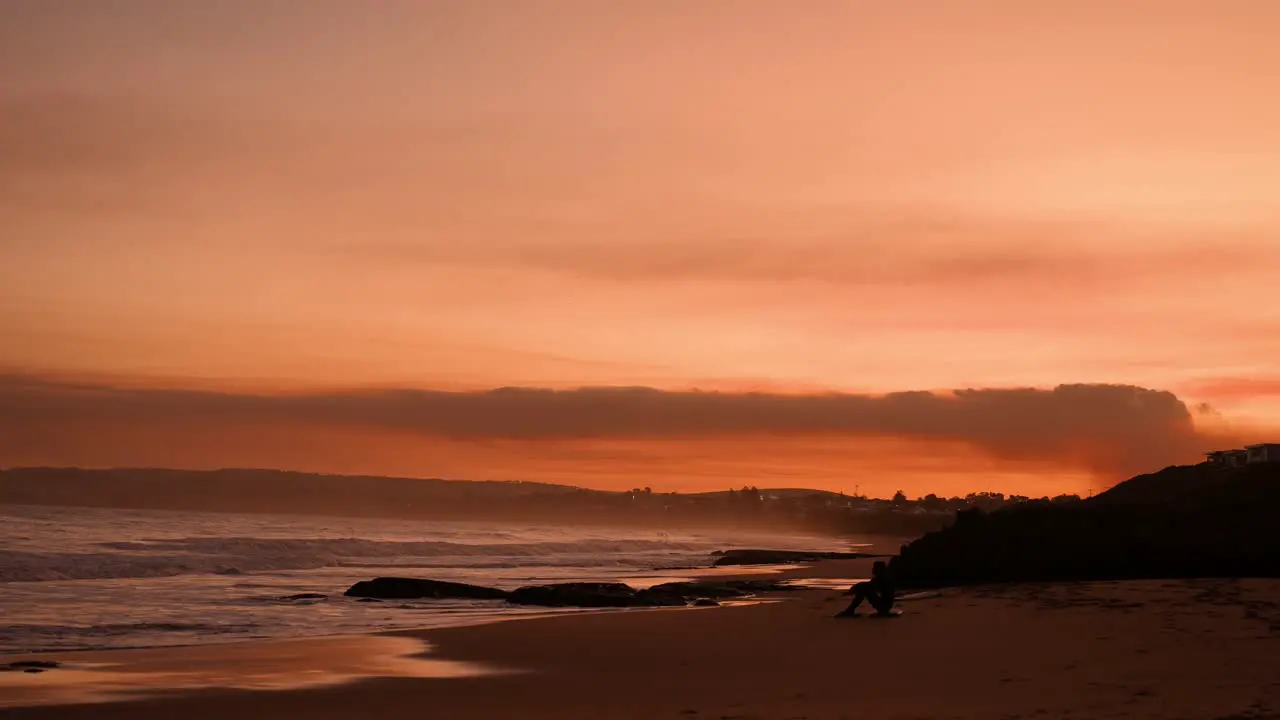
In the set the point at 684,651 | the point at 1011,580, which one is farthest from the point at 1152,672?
the point at 1011,580

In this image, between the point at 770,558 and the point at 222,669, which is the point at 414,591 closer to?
the point at 222,669

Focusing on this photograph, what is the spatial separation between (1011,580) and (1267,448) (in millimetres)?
44100

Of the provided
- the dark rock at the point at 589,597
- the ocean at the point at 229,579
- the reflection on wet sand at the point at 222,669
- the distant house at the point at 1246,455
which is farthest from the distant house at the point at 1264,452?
the reflection on wet sand at the point at 222,669

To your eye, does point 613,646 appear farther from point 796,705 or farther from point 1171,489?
point 1171,489

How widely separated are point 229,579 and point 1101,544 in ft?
95.1

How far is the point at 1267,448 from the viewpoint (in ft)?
210

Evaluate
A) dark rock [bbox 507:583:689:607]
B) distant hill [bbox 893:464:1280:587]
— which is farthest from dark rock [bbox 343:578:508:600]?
distant hill [bbox 893:464:1280:587]

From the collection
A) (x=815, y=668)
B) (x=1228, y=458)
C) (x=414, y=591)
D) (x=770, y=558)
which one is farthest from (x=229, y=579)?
(x=1228, y=458)

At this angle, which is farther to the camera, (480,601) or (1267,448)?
(1267,448)

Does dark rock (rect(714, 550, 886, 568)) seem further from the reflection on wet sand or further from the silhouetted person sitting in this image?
the reflection on wet sand

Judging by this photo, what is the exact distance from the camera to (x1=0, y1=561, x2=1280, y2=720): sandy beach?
13.1m

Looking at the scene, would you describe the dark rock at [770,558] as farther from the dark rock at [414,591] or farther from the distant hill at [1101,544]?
the distant hill at [1101,544]

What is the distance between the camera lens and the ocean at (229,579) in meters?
24.7

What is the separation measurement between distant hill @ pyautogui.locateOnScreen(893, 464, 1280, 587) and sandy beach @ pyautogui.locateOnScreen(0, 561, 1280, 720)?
3497 millimetres
